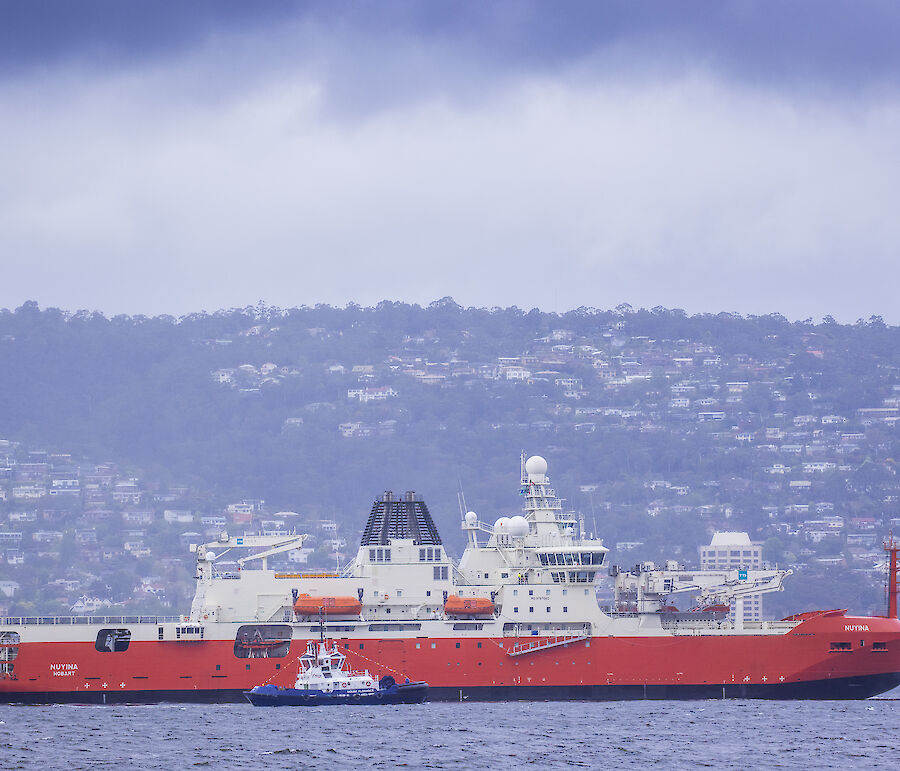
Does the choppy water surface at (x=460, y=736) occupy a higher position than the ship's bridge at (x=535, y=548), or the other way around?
the ship's bridge at (x=535, y=548)

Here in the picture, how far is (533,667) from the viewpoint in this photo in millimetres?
72688

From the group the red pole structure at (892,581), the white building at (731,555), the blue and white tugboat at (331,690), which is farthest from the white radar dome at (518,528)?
the white building at (731,555)

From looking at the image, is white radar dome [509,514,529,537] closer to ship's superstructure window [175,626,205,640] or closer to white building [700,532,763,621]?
ship's superstructure window [175,626,205,640]

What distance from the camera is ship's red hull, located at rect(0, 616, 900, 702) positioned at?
237ft

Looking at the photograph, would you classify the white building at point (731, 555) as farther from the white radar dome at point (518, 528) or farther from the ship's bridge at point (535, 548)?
the white radar dome at point (518, 528)

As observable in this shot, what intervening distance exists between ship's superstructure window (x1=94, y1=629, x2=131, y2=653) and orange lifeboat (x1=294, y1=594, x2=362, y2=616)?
6.19 metres

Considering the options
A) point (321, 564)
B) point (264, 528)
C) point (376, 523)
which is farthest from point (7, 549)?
point (376, 523)

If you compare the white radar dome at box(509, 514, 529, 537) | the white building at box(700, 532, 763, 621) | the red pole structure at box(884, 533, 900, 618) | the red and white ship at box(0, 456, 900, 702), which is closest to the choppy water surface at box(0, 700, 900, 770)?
the red and white ship at box(0, 456, 900, 702)

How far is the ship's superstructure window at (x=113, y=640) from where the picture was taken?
72.6 m

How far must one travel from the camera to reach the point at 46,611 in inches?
6029

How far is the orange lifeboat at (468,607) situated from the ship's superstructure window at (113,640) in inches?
455

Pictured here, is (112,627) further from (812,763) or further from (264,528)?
(264,528)

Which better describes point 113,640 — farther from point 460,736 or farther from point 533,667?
point 460,736

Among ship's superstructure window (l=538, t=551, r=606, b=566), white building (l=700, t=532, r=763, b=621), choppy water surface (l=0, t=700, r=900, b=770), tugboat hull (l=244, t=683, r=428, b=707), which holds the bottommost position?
choppy water surface (l=0, t=700, r=900, b=770)
